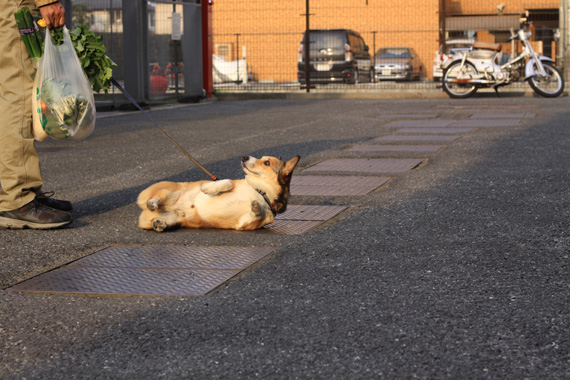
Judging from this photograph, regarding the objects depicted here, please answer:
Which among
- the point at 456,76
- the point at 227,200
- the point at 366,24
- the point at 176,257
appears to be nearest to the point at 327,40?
the point at 456,76

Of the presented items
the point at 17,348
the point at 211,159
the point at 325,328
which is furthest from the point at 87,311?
the point at 211,159

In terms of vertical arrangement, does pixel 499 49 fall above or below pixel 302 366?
above

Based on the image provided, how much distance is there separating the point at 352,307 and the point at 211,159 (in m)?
4.94

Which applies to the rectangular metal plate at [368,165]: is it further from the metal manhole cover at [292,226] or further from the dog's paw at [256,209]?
the dog's paw at [256,209]

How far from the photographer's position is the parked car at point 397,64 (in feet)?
90.9

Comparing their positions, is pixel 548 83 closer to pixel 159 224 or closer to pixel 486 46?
pixel 486 46

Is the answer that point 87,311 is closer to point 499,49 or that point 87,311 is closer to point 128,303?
point 128,303

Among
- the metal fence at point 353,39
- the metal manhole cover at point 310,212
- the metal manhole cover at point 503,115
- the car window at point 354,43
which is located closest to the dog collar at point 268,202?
the metal manhole cover at point 310,212

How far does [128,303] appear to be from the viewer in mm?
3375

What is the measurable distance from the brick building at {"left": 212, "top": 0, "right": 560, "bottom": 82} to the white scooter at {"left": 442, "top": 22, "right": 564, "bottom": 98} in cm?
733

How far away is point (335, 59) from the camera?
77.9 feet

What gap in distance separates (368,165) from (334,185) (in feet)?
3.87

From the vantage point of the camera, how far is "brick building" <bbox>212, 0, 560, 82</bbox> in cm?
2791

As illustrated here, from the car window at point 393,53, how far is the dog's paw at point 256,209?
26317mm
